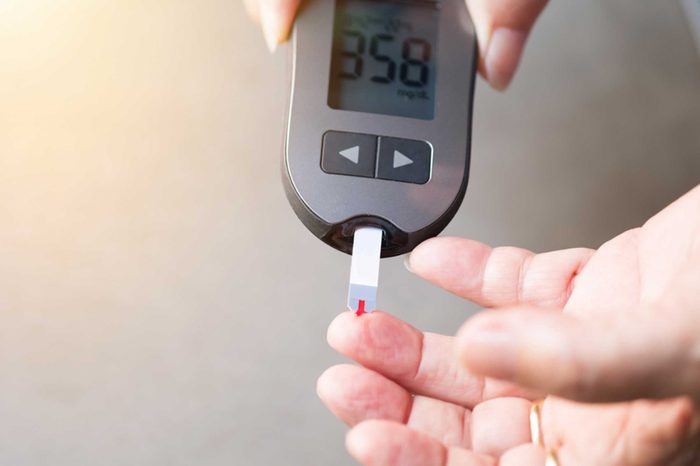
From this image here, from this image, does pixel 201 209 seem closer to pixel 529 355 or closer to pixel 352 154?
pixel 352 154

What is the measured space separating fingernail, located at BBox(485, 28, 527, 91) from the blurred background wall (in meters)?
0.21

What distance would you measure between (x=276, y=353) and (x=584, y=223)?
46 cm

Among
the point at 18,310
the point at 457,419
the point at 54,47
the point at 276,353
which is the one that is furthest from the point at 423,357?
the point at 54,47

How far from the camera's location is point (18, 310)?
92cm

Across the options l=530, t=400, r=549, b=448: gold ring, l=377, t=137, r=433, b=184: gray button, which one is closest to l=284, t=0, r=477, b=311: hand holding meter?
l=377, t=137, r=433, b=184: gray button

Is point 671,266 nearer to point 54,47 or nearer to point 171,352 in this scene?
point 171,352

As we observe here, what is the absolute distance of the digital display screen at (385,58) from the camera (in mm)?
866

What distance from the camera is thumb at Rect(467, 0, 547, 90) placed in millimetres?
879

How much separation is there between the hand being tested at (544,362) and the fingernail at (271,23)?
30 cm

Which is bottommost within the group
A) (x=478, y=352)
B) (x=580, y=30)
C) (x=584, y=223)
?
(x=478, y=352)

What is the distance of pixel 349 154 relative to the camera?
824 mm

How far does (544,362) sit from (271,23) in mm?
553

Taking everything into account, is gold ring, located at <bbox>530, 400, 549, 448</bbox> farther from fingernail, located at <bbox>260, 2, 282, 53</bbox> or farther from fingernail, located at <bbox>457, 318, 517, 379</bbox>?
fingernail, located at <bbox>260, 2, 282, 53</bbox>

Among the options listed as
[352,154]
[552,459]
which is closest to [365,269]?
[352,154]
